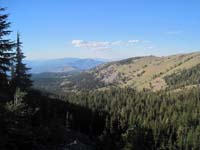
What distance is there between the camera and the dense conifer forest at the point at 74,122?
30.9 meters

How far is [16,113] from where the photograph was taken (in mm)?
30938

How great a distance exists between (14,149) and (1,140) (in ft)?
26.6

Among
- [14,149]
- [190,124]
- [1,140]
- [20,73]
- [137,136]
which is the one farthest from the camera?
[190,124]

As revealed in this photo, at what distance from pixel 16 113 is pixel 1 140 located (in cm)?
502

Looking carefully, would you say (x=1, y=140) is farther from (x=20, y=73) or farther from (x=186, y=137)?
(x=186, y=137)

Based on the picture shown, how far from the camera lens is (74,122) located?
125m

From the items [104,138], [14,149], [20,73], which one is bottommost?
[104,138]

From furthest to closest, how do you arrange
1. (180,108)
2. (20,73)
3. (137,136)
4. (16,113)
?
1. (180,108)
2. (137,136)
3. (20,73)
4. (16,113)

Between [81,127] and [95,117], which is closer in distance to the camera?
[81,127]

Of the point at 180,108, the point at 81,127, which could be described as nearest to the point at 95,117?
the point at 81,127

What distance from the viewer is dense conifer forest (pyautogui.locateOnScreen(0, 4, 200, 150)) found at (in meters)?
30.9

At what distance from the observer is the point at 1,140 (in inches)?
1030

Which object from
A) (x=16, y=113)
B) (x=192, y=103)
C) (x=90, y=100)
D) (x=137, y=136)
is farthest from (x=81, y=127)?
(x=16, y=113)

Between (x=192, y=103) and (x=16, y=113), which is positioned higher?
(x=16, y=113)
